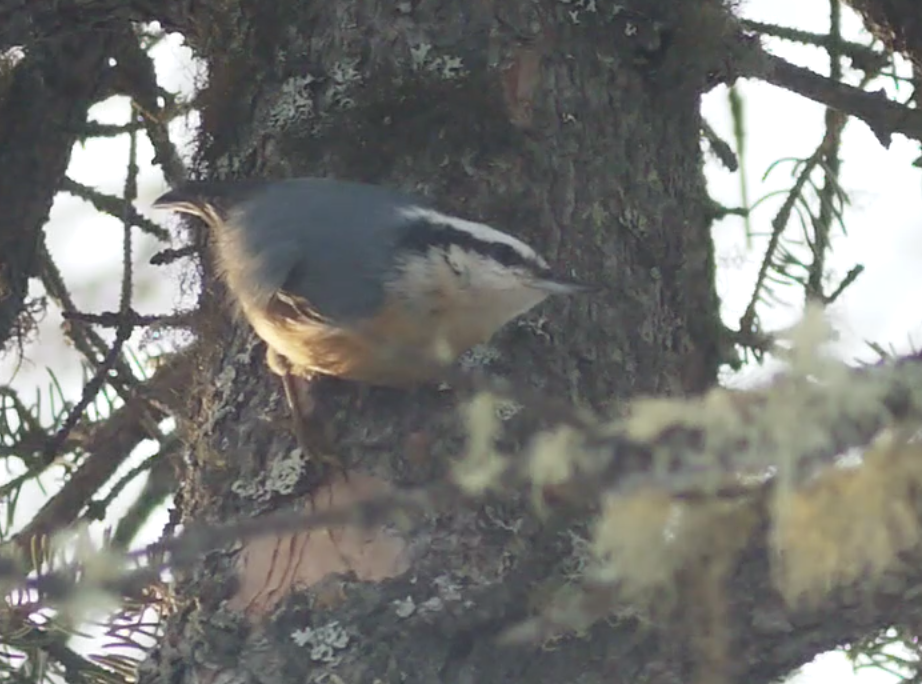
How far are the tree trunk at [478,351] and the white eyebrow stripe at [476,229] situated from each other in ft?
0.25

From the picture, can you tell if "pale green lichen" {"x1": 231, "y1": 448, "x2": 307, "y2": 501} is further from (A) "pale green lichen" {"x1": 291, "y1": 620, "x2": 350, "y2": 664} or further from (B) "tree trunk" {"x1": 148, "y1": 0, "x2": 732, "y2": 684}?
(A) "pale green lichen" {"x1": 291, "y1": 620, "x2": 350, "y2": 664}

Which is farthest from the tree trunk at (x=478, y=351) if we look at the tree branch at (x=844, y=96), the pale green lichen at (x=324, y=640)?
the tree branch at (x=844, y=96)

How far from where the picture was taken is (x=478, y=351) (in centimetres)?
170

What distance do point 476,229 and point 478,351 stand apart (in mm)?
128

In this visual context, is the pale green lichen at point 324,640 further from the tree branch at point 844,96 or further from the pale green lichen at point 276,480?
the tree branch at point 844,96

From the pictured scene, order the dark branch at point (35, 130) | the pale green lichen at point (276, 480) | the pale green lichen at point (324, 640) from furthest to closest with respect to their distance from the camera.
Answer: the dark branch at point (35, 130) < the pale green lichen at point (276, 480) < the pale green lichen at point (324, 640)

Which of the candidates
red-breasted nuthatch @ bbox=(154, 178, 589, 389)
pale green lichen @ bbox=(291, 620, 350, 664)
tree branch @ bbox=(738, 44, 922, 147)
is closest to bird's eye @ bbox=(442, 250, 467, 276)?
red-breasted nuthatch @ bbox=(154, 178, 589, 389)

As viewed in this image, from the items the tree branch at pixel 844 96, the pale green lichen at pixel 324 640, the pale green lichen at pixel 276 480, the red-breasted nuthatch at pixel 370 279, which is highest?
the tree branch at pixel 844 96

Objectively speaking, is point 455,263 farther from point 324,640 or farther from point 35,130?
point 35,130

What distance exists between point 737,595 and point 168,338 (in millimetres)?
1121

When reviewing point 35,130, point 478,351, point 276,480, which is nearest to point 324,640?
point 276,480

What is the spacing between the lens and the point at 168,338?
216 cm

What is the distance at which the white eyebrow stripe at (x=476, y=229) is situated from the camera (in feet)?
5.43

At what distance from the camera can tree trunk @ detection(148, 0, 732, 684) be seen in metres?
1.51
